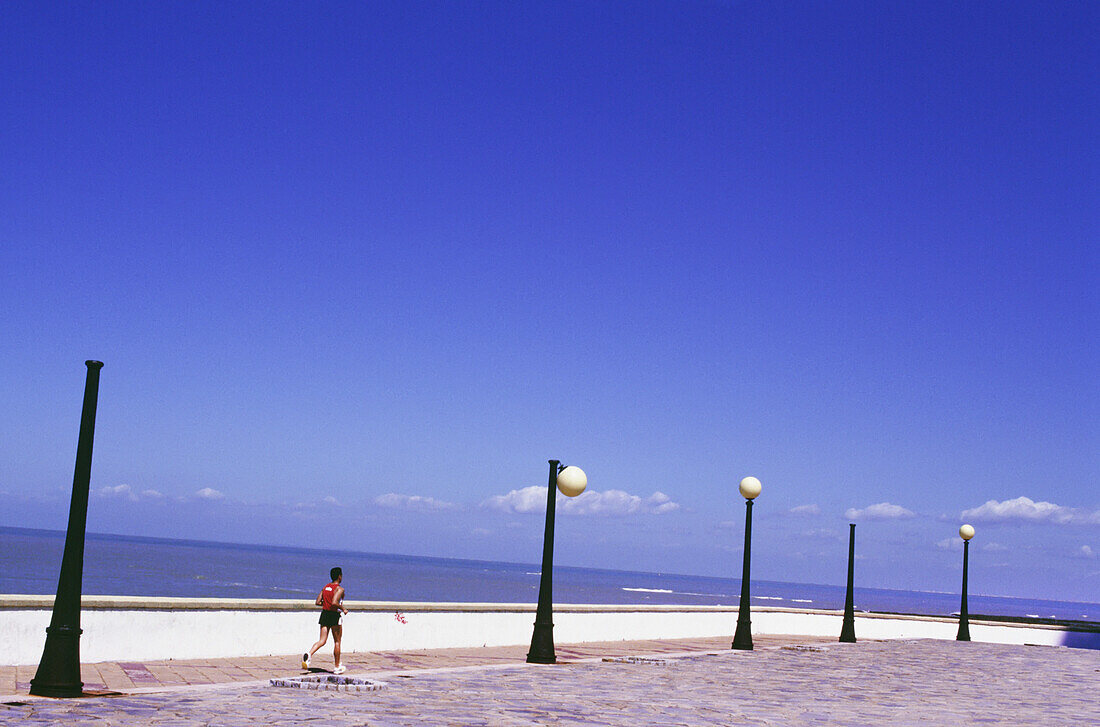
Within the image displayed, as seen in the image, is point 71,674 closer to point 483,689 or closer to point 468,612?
point 483,689

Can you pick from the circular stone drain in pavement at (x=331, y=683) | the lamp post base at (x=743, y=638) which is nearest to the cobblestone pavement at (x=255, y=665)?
the circular stone drain in pavement at (x=331, y=683)

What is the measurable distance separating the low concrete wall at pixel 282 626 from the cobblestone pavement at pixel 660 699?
265 cm

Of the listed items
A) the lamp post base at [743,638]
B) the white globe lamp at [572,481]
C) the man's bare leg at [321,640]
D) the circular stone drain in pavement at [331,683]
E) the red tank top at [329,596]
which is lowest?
the lamp post base at [743,638]

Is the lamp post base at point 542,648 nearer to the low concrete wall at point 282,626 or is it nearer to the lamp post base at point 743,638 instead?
the low concrete wall at point 282,626

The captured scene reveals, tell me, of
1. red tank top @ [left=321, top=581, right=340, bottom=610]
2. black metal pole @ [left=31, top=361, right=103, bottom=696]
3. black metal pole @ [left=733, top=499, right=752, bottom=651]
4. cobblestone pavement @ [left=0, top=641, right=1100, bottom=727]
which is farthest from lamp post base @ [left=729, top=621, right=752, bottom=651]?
black metal pole @ [left=31, top=361, right=103, bottom=696]

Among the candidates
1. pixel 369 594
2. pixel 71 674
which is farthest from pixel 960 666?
pixel 369 594

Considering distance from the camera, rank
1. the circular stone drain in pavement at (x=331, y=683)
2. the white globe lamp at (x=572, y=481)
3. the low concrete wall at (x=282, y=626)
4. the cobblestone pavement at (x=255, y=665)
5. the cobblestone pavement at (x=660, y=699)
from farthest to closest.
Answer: the white globe lamp at (x=572, y=481)
the low concrete wall at (x=282, y=626)
the cobblestone pavement at (x=255, y=665)
the circular stone drain in pavement at (x=331, y=683)
the cobblestone pavement at (x=660, y=699)

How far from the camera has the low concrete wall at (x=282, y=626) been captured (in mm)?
13398

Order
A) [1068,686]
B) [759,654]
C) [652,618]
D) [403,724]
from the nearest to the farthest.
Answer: [403,724], [1068,686], [759,654], [652,618]

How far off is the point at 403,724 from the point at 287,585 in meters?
83.9

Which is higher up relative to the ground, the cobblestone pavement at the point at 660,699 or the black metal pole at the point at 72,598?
the black metal pole at the point at 72,598

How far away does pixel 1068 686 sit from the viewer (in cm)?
1702

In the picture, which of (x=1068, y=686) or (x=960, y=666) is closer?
(x=1068, y=686)

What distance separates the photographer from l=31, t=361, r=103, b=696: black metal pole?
10188 mm
